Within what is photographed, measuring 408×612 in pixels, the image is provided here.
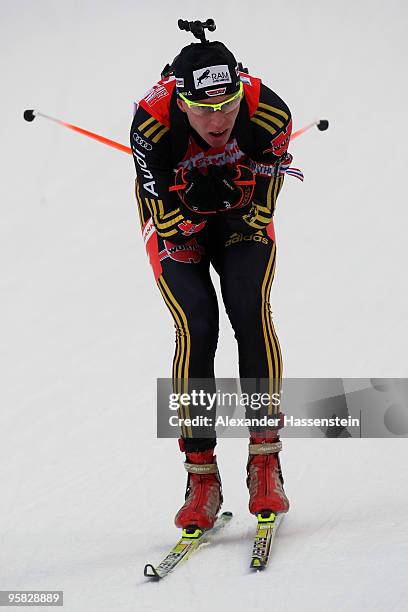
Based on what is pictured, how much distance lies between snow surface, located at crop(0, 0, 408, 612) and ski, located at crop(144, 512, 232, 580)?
0.05 m

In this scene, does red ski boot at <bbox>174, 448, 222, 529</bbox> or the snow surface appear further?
red ski boot at <bbox>174, 448, 222, 529</bbox>

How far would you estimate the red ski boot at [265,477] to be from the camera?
3.42 m

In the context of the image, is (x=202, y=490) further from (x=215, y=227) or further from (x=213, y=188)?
(x=213, y=188)

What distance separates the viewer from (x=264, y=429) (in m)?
3.49

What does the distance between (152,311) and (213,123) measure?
3732 mm

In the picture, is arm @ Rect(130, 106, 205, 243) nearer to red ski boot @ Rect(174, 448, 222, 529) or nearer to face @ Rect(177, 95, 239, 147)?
face @ Rect(177, 95, 239, 147)

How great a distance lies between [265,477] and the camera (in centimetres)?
348

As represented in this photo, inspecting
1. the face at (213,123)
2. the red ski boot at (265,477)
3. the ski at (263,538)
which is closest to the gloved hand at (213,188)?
the face at (213,123)

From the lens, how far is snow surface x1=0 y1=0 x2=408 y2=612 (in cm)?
315

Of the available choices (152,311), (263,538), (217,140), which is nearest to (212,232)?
(217,140)

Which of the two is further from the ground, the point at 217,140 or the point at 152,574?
the point at 217,140

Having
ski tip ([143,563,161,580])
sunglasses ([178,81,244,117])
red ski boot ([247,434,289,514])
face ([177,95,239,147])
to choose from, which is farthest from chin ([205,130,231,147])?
ski tip ([143,563,161,580])

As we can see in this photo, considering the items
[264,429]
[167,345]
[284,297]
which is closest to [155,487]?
[264,429]

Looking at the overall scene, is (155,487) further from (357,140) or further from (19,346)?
(357,140)
